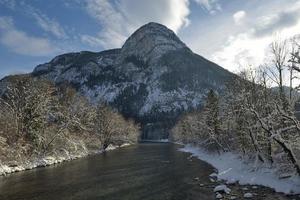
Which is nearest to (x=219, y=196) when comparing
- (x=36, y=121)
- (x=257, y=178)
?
(x=257, y=178)

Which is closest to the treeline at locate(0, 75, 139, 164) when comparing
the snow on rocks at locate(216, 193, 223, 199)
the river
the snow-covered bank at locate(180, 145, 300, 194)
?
the river

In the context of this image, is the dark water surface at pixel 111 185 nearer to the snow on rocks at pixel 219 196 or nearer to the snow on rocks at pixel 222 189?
the snow on rocks at pixel 219 196

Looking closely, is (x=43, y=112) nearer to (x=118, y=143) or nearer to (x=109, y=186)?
(x=109, y=186)

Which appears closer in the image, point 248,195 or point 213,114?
point 248,195

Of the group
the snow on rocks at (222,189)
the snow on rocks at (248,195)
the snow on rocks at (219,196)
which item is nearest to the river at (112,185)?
the snow on rocks at (219,196)

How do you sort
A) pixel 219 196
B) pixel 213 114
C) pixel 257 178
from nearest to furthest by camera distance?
pixel 219 196, pixel 257 178, pixel 213 114

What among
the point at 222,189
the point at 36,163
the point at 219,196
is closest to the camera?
the point at 219,196

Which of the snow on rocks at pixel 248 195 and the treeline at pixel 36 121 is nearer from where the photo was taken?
the snow on rocks at pixel 248 195

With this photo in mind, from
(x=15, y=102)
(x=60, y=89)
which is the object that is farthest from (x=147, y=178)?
(x=60, y=89)

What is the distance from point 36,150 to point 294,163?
55167 millimetres

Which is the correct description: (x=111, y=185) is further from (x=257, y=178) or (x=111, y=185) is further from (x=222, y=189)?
(x=257, y=178)

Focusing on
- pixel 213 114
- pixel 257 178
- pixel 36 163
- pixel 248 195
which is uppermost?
pixel 213 114

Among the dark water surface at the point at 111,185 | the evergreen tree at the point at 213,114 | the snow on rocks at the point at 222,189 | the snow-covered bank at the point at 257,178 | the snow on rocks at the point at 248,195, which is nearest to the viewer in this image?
the snow on rocks at the point at 248,195

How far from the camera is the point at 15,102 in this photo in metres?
70.8
